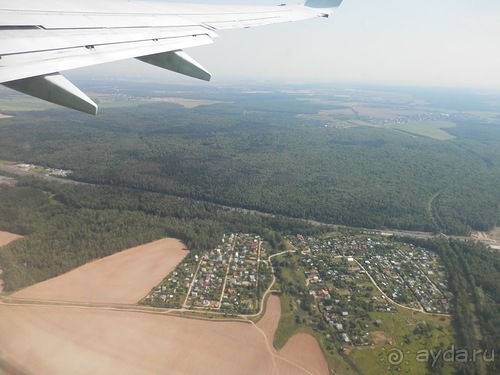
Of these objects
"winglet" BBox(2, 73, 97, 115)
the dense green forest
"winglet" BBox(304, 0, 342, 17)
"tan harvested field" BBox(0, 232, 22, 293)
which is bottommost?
the dense green forest

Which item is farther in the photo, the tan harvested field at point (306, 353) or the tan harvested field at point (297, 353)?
the tan harvested field at point (306, 353)

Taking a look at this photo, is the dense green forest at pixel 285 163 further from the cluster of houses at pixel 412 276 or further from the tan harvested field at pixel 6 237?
the tan harvested field at pixel 6 237

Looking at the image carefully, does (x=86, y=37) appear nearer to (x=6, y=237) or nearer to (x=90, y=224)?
(x=6, y=237)

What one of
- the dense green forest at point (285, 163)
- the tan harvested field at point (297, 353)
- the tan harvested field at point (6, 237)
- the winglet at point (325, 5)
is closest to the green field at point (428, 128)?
the dense green forest at point (285, 163)

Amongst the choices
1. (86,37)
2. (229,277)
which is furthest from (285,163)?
(86,37)

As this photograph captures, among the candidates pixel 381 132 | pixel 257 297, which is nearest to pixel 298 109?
pixel 381 132

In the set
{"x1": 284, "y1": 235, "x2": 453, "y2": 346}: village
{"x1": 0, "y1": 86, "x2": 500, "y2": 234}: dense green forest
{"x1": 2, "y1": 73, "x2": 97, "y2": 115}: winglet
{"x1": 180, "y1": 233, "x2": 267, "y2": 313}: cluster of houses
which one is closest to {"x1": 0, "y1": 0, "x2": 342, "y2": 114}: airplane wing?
{"x1": 2, "y1": 73, "x2": 97, "y2": 115}: winglet

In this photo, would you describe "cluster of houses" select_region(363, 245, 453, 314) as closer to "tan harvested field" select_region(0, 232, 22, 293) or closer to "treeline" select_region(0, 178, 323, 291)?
"treeline" select_region(0, 178, 323, 291)
